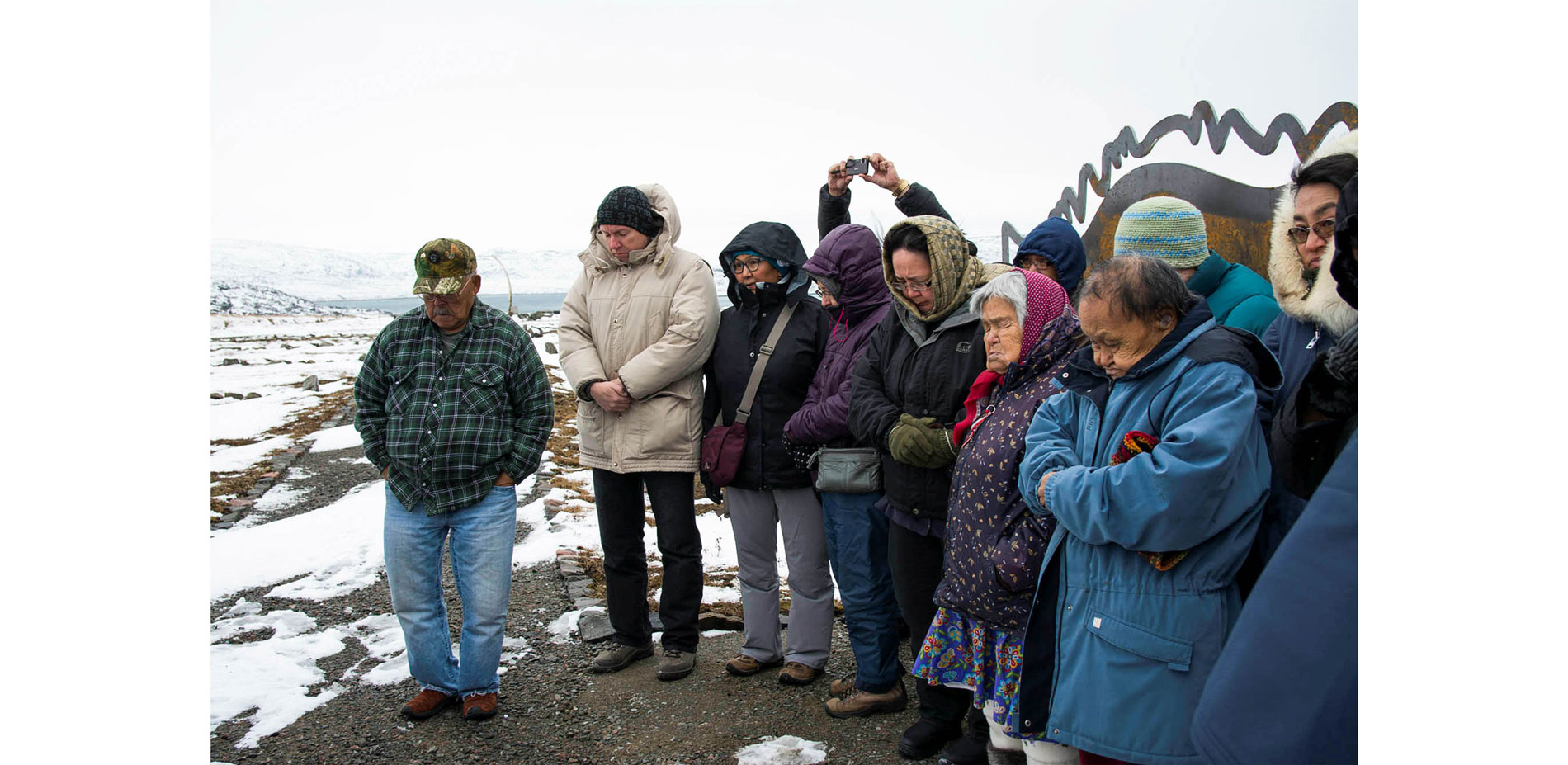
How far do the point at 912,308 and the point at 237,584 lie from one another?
4.81m

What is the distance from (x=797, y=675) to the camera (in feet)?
12.9

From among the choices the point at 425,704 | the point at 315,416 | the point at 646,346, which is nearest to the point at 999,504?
the point at 646,346

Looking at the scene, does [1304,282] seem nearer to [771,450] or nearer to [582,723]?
[771,450]

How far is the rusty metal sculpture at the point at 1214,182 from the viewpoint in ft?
10.8

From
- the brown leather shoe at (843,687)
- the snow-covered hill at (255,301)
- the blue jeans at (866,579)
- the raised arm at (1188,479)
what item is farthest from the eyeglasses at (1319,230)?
the snow-covered hill at (255,301)

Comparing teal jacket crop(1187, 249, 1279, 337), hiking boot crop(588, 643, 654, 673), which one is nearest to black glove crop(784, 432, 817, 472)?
hiking boot crop(588, 643, 654, 673)

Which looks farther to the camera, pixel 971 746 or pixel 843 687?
pixel 843 687

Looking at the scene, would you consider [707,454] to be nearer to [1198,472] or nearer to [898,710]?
[898,710]

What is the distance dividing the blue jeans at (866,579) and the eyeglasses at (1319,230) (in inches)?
69.2

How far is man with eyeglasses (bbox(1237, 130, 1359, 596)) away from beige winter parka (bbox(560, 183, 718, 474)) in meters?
2.38

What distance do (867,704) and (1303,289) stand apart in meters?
2.20

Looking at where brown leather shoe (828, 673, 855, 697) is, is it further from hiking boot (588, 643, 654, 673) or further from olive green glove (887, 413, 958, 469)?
olive green glove (887, 413, 958, 469)

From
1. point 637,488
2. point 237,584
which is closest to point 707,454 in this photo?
point 637,488

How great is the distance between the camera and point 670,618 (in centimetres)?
418
